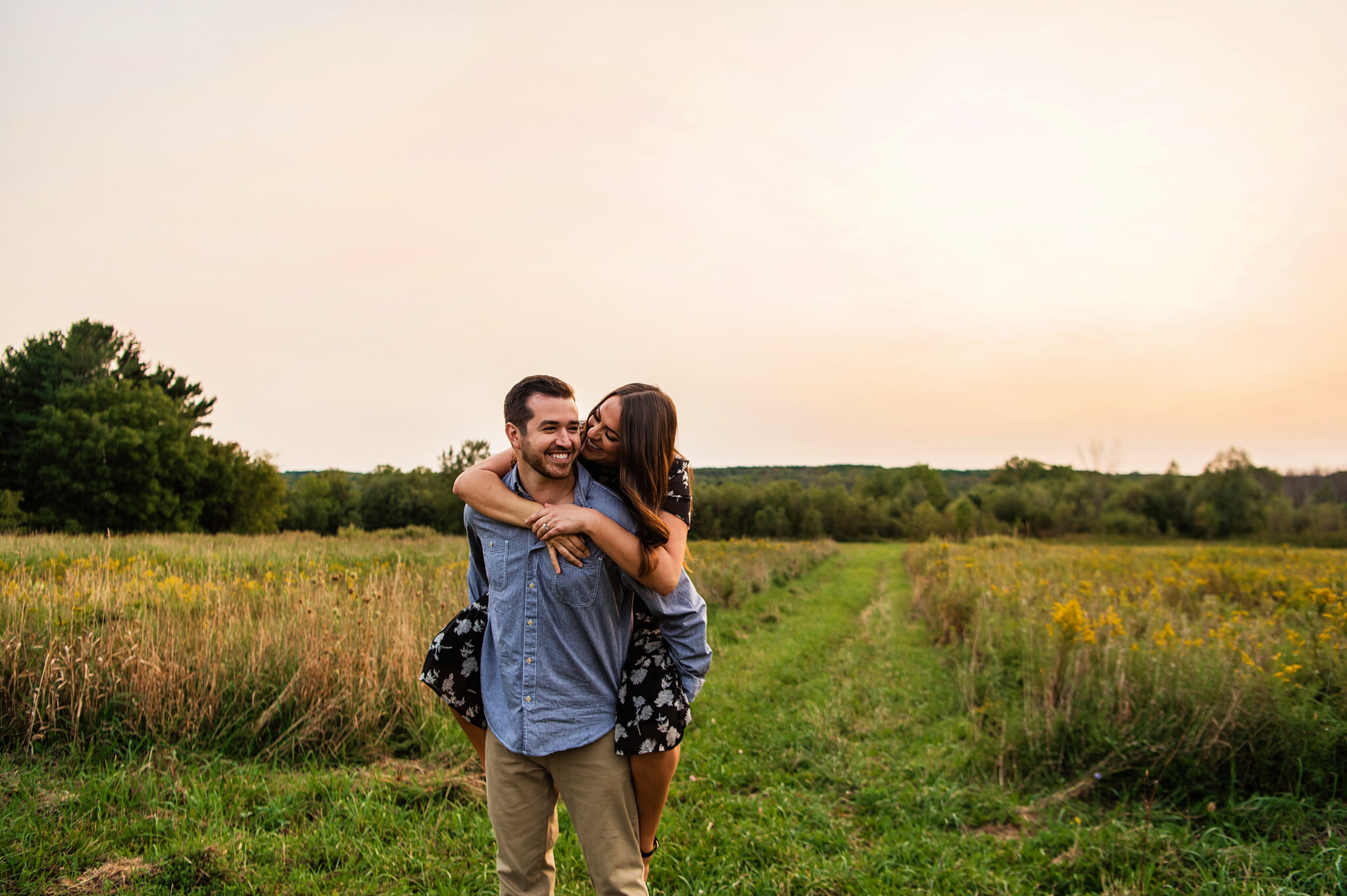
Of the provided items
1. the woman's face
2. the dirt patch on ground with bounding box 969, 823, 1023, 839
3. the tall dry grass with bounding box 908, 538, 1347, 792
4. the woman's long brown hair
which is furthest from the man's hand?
the tall dry grass with bounding box 908, 538, 1347, 792

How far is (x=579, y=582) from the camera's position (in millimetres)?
1827

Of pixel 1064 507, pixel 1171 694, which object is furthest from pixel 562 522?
pixel 1064 507

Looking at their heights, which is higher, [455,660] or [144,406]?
[144,406]

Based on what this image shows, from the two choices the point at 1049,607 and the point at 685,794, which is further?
the point at 1049,607

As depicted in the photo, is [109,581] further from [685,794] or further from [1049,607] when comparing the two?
[1049,607]

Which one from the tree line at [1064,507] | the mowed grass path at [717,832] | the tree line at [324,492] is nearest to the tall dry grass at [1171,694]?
the mowed grass path at [717,832]

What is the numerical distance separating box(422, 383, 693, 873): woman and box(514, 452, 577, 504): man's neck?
2.4 inches

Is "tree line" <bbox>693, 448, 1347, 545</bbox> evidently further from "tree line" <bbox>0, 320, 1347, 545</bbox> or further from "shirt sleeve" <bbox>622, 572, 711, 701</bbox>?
"shirt sleeve" <bbox>622, 572, 711, 701</bbox>

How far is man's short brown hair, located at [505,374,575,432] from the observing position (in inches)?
71.4

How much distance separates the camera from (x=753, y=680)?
7.20 metres

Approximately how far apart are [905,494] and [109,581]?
79.3 m

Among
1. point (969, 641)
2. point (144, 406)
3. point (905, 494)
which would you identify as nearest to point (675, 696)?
point (969, 641)

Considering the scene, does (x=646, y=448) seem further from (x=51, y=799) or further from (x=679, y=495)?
(x=51, y=799)

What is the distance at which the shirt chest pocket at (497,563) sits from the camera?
6.29ft
